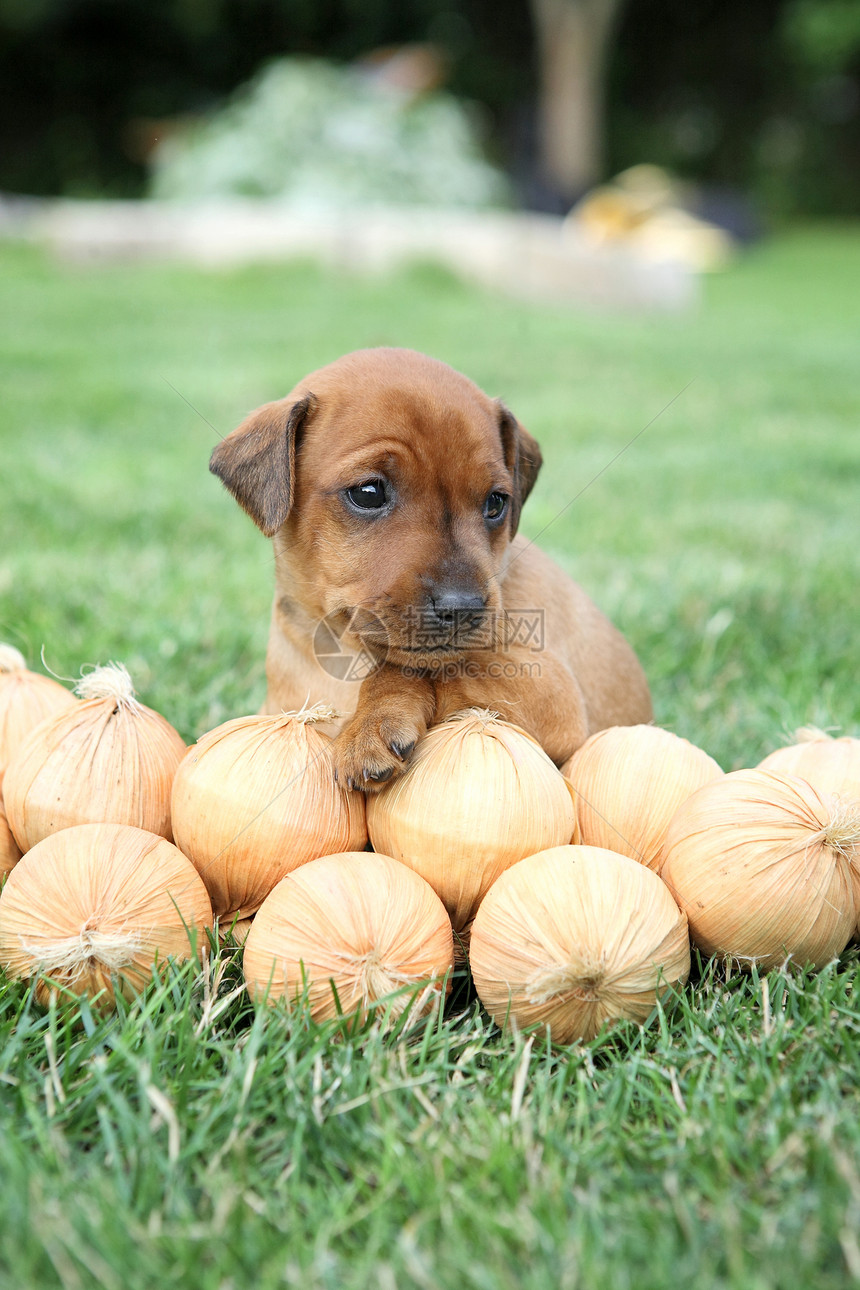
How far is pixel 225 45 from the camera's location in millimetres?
31359

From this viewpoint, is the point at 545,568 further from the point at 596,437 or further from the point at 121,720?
the point at 596,437

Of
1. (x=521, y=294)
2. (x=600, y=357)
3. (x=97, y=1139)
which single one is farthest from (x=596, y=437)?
(x=521, y=294)

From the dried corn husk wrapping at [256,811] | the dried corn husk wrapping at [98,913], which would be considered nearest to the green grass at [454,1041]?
the dried corn husk wrapping at [98,913]

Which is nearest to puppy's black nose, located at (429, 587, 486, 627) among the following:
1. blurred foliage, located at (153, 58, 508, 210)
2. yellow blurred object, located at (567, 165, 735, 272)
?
blurred foliage, located at (153, 58, 508, 210)

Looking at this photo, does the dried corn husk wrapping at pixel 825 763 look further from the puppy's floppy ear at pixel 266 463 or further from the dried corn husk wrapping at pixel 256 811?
the puppy's floppy ear at pixel 266 463

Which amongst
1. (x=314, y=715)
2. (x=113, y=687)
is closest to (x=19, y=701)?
(x=113, y=687)

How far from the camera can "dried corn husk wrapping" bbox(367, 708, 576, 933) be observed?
2.48 m

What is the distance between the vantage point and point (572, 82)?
2794cm

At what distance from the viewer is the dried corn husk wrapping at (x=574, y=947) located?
7.38 ft

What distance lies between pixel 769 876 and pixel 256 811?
110cm

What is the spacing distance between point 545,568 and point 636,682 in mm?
462

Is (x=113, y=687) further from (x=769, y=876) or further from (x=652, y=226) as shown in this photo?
(x=652, y=226)

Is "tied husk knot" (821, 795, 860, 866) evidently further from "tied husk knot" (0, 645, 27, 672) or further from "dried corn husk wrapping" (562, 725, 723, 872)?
"tied husk knot" (0, 645, 27, 672)

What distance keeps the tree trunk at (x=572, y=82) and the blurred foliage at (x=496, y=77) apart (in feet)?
2.97
